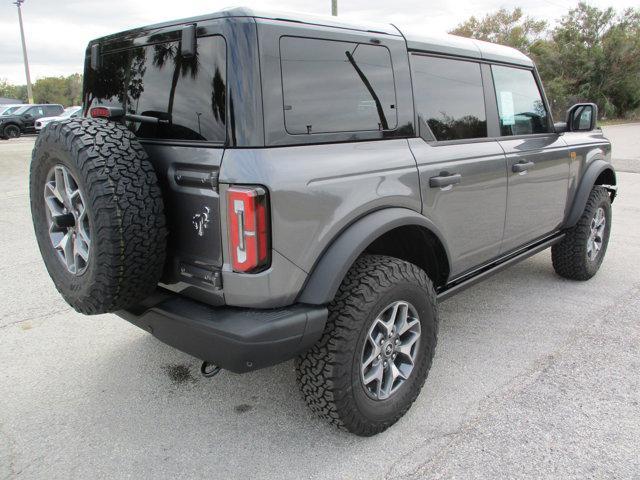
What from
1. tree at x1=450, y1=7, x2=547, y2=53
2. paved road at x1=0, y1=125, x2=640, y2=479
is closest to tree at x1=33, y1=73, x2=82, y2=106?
tree at x1=450, y1=7, x2=547, y2=53

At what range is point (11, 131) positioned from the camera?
2406 centimetres

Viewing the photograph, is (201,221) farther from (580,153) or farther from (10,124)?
(10,124)

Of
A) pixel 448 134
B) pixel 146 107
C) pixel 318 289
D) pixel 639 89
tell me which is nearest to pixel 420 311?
pixel 318 289

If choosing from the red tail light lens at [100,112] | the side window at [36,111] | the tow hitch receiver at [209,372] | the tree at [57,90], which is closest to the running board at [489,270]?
the tow hitch receiver at [209,372]

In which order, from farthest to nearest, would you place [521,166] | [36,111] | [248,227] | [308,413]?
[36,111] < [521,166] < [308,413] < [248,227]

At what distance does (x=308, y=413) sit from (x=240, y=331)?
0.94 meters

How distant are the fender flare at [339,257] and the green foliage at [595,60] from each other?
99.5ft

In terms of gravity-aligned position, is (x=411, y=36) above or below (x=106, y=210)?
above

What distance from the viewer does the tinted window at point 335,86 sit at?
2176 millimetres

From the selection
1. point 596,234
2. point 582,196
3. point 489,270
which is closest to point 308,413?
point 489,270

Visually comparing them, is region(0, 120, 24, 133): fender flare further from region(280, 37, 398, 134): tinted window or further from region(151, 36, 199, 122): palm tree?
region(280, 37, 398, 134): tinted window

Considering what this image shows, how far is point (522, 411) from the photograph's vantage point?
269cm

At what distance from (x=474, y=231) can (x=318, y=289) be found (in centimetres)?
136

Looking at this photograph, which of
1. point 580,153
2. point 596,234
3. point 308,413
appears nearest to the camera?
point 308,413
